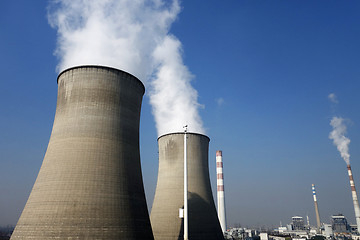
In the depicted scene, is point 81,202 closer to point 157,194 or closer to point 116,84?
point 116,84

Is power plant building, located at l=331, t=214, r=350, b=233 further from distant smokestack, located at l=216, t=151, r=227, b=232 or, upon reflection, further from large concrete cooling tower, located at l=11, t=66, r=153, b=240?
large concrete cooling tower, located at l=11, t=66, r=153, b=240

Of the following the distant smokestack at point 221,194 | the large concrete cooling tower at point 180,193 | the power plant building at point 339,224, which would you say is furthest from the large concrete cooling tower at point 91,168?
the power plant building at point 339,224

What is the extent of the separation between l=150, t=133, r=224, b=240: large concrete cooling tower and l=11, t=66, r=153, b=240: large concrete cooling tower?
563 centimetres

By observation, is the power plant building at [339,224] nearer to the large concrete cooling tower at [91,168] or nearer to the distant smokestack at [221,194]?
the distant smokestack at [221,194]

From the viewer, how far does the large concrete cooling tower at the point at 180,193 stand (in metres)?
16.0

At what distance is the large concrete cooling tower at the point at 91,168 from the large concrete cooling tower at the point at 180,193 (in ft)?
18.5

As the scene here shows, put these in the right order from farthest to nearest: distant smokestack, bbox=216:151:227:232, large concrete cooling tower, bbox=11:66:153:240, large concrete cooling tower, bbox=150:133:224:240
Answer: distant smokestack, bbox=216:151:227:232, large concrete cooling tower, bbox=150:133:224:240, large concrete cooling tower, bbox=11:66:153:240

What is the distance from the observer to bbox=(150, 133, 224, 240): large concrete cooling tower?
52.6ft

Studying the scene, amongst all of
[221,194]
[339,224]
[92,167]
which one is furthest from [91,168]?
[339,224]

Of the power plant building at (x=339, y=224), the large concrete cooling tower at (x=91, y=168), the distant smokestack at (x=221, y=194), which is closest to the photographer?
the large concrete cooling tower at (x=91, y=168)

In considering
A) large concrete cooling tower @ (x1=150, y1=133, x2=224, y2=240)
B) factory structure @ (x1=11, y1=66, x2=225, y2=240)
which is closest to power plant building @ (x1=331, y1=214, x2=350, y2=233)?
large concrete cooling tower @ (x1=150, y1=133, x2=224, y2=240)

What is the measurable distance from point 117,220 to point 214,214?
9.24 meters

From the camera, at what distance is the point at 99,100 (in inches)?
421

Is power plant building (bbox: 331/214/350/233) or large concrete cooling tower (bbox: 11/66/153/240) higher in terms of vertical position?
large concrete cooling tower (bbox: 11/66/153/240)
